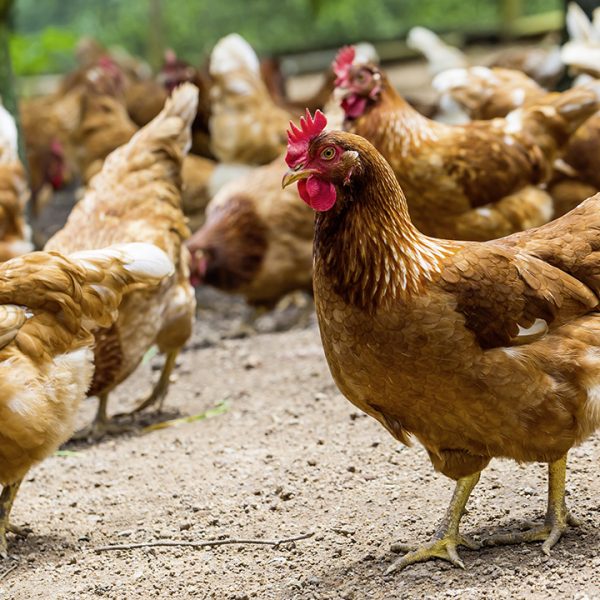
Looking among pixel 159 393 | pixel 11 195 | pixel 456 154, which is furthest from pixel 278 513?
pixel 11 195

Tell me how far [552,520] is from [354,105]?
112 inches

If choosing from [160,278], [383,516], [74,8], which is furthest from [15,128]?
[74,8]

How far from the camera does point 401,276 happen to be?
9.75ft

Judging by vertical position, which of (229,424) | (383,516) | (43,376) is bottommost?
(229,424)

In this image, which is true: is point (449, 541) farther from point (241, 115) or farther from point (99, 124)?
point (99, 124)

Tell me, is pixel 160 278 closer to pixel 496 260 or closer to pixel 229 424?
pixel 229 424

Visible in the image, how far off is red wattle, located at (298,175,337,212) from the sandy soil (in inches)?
49.2

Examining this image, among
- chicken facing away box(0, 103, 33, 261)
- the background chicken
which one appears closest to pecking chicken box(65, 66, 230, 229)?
chicken facing away box(0, 103, 33, 261)

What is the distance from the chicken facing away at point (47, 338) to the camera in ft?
11.6

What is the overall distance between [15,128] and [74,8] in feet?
30.0

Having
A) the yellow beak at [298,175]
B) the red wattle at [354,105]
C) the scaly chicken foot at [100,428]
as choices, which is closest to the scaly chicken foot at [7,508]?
the scaly chicken foot at [100,428]

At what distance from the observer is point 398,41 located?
15.2 metres

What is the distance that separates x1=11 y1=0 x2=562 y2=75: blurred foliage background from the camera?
1410 cm

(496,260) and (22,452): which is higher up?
(496,260)
